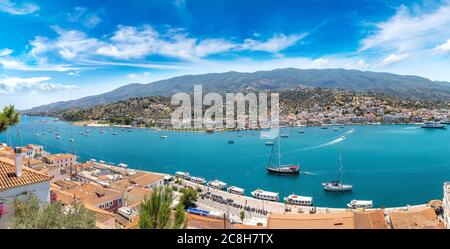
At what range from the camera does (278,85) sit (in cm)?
13712

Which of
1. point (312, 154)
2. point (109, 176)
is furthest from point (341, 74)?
point (109, 176)

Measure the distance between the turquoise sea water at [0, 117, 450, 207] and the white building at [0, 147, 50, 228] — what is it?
13.8 m

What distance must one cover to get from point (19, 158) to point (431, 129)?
52.0m

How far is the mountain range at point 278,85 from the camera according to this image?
10184 centimetres

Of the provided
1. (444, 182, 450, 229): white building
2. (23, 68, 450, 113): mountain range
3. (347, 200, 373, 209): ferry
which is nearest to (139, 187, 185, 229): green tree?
(444, 182, 450, 229): white building

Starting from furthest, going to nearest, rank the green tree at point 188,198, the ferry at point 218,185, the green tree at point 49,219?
the ferry at point 218,185
the green tree at point 188,198
the green tree at point 49,219

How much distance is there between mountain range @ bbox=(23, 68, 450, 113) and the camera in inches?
4009

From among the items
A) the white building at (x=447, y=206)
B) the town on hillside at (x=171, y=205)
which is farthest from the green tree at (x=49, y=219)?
the white building at (x=447, y=206)

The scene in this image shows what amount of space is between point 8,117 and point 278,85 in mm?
136632

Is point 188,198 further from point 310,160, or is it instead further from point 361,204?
point 310,160

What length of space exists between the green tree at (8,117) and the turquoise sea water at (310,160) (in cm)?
1478

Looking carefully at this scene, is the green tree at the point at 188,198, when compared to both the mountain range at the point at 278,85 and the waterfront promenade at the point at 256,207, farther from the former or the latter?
the mountain range at the point at 278,85

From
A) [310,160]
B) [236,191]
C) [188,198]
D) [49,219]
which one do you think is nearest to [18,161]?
[49,219]
